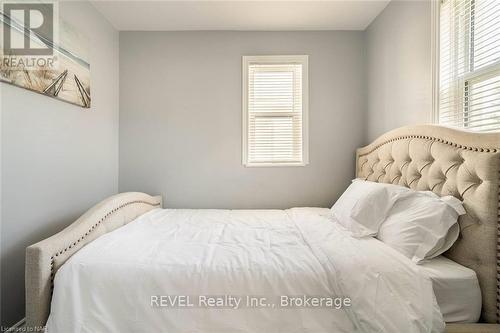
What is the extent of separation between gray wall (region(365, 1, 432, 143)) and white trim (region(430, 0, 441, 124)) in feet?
0.13

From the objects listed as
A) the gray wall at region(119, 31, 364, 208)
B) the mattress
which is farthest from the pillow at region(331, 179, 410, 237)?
the gray wall at region(119, 31, 364, 208)

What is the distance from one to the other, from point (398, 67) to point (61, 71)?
108 inches

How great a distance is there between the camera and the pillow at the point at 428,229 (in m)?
1.21

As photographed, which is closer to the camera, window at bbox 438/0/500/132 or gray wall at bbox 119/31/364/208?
window at bbox 438/0/500/132

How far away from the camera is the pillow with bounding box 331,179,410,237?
59.7 inches

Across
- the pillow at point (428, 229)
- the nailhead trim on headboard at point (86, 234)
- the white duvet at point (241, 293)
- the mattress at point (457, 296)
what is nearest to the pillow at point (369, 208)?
the pillow at point (428, 229)

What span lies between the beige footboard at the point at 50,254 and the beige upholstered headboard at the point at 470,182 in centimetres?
199

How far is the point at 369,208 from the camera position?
1.57 metres

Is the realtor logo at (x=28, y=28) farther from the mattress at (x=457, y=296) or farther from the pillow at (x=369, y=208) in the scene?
the mattress at (x=457, y=296)

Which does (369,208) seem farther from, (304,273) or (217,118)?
(217,118)

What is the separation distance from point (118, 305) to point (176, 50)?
8.26ft

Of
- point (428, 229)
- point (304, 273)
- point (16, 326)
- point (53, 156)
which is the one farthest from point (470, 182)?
point (16, 326)

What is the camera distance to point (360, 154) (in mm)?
2572

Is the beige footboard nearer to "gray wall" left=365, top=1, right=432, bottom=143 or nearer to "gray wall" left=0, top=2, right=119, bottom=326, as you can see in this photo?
"gray wall" left=0, top=2, right=119, bottom=326
